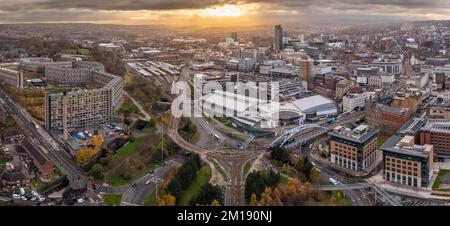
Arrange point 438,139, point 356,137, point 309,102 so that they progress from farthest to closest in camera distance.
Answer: point 309,102 < point 438,139 < point 356,137

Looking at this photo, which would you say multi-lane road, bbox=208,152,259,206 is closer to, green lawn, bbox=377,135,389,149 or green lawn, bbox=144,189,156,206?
green lawn, bbox=144,189,156,206

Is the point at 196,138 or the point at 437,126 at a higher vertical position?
the point at 437,126

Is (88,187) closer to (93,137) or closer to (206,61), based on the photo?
(93,137)

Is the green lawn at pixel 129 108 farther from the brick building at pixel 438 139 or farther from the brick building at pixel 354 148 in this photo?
the brick building at pixel 438 139

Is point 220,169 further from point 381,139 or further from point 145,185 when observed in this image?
point 381,139

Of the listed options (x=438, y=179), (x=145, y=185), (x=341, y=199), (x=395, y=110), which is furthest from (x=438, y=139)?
(x=145, y=185)

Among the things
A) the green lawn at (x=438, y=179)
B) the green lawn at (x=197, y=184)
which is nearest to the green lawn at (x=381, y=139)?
the green lawn at (x=438, y=179)
